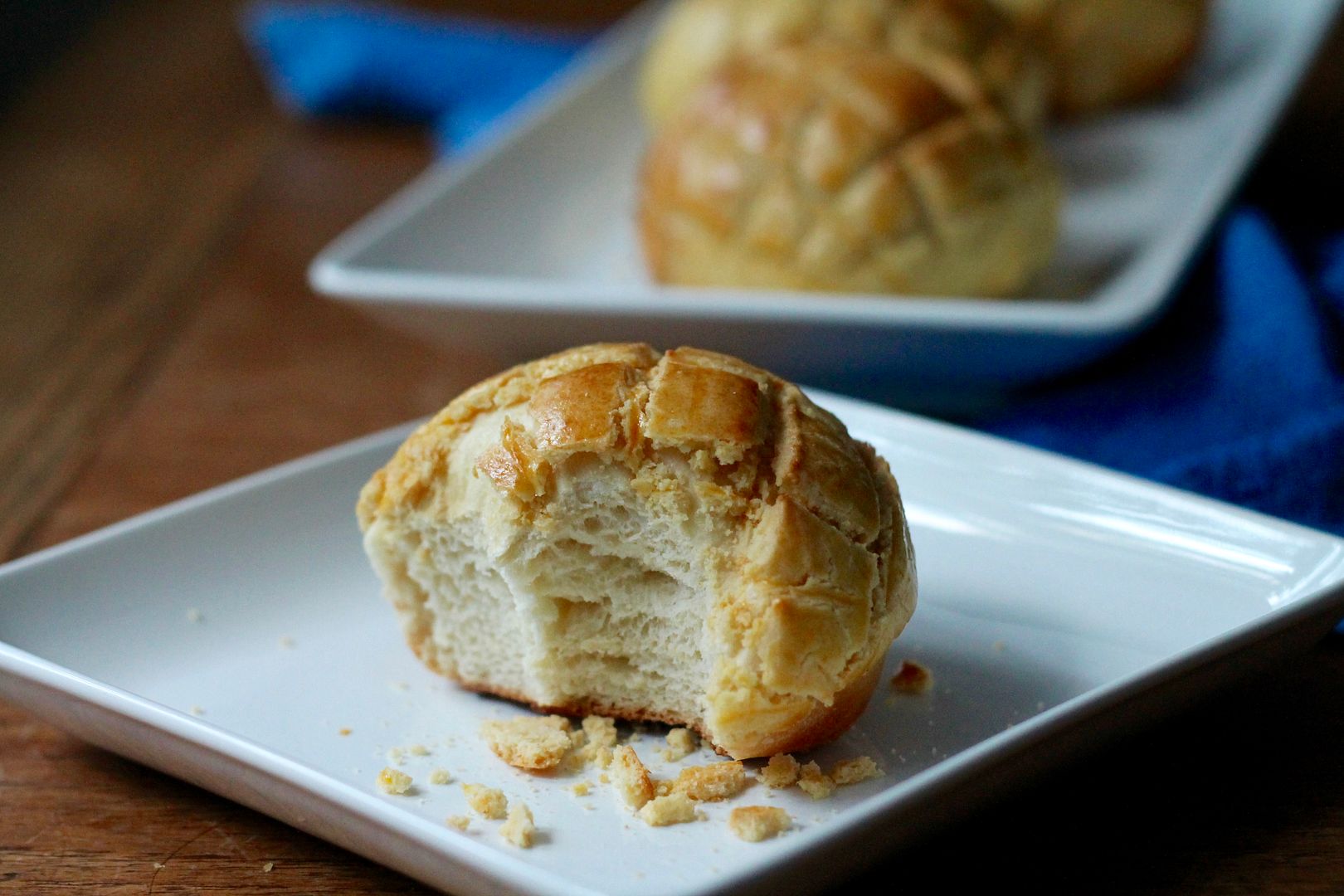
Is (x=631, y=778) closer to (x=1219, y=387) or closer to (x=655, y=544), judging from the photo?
(x=655, y=544)

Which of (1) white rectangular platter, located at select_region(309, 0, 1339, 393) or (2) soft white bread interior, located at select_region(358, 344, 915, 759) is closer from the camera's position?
(2) soft white bread interior, located at select_region(358, 344, 915, 759)

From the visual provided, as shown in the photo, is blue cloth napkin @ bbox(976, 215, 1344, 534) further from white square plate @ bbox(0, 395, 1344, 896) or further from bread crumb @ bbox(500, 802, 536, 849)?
bread crumb @ bbox(500, 802, 536, 849)

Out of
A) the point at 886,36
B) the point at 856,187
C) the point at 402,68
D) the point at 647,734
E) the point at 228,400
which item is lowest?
Answer: the point at 228,400

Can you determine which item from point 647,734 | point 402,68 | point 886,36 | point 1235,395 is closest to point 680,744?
point 647,734

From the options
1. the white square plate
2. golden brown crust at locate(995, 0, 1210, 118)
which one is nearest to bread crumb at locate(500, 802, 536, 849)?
the white square plate

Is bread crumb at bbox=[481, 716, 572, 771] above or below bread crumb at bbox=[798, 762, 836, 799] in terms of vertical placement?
below
